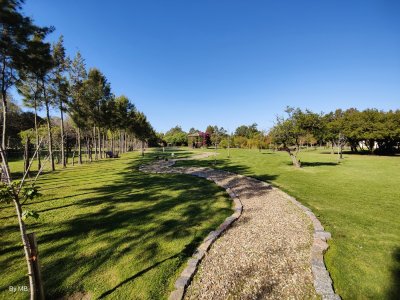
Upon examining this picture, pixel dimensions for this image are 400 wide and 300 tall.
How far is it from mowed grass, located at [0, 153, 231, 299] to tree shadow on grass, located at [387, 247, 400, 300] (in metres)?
4.65

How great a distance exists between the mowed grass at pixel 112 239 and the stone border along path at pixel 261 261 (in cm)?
50

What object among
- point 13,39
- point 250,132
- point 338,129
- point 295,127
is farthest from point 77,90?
point 250,132

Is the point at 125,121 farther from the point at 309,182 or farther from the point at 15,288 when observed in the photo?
the point at 15,288

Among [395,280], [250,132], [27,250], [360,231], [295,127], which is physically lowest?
[395,280]

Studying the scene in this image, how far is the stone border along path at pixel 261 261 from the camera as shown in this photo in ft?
15.6

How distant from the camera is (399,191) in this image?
1308 cm

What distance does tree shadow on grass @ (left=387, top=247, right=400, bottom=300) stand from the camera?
460cm

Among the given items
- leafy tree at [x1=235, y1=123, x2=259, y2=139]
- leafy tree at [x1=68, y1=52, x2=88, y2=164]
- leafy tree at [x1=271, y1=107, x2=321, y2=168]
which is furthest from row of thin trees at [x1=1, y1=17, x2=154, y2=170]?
leafy tree at [x1=235, y1=123, x2=259, y2=139]

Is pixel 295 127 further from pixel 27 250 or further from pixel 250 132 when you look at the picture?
pixel 250 132

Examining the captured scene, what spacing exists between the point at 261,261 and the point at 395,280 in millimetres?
3000

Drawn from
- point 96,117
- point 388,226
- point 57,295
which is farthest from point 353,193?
point 96,117

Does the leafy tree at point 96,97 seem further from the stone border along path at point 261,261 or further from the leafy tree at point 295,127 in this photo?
the stone border along path at point 261,261

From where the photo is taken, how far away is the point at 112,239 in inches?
275

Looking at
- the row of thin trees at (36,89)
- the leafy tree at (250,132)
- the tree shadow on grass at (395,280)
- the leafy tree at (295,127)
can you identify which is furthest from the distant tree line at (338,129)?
the leafy tree at (250,132)
